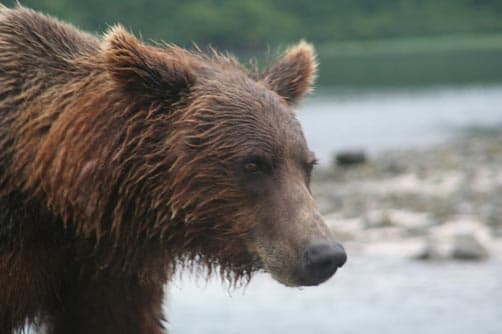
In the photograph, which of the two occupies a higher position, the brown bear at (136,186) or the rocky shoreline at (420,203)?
the rocky shoreline at (420,203)

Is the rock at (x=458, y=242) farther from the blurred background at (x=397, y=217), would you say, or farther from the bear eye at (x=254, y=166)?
the bear eye at (x=254, y=166)

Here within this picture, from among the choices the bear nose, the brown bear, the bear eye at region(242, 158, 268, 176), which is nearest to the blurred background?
the brown bear

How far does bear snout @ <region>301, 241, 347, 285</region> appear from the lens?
405cm

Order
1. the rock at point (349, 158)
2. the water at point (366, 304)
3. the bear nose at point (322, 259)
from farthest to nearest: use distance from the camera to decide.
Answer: the rock at point (349, 158) → the water at point (366, 304) → the bear nose at point (322, 259)

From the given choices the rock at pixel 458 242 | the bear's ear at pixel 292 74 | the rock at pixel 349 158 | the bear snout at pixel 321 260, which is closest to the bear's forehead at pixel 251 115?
the bear's ear at pixel 292 74

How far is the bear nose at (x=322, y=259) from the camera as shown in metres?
4.05

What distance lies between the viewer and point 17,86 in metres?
4.81

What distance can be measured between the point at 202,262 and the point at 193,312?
512cm

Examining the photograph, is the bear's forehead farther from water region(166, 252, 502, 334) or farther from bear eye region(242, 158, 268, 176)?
water region(166, 252, 502, 334)

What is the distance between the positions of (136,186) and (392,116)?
34465 millimetres

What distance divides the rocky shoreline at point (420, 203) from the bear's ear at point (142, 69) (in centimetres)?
734

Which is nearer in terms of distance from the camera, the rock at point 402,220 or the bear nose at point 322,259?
the bear nose at point 322,259

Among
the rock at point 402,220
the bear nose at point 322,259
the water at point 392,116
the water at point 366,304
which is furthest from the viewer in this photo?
the water at point 392,116

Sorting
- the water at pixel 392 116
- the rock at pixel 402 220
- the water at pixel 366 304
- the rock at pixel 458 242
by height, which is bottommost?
the water at pixel 366 304
